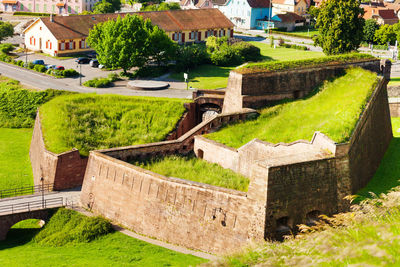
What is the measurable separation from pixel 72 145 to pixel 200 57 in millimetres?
32431

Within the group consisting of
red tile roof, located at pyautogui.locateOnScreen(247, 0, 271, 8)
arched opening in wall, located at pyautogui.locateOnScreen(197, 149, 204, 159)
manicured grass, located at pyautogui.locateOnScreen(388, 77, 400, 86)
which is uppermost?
red tile roof, located at pyautogui.locateOnScreen(247, 0, 271, 8)

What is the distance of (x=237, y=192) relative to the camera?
30031 mm

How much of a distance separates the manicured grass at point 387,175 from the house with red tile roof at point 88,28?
43148 millimetres

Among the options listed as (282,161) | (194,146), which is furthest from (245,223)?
(194,146)

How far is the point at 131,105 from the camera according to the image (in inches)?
1913

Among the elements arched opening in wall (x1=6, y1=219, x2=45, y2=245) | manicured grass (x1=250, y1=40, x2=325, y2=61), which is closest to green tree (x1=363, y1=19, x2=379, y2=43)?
manicured grass (x1=250, y1=40, x2=325, y2=61)

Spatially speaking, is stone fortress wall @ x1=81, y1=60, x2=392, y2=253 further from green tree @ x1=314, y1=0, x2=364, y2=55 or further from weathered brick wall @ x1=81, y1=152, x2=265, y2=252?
green tree @ x1=314, y1=0, x2=364, y2=55

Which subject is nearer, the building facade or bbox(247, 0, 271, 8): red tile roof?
bbox(247, 0, 271, 8): red tile roof

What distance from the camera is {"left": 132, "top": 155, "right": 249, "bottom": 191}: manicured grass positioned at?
34969 millimetres

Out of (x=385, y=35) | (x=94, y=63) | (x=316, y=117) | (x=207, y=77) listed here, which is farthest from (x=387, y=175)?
(x=385, y=35)

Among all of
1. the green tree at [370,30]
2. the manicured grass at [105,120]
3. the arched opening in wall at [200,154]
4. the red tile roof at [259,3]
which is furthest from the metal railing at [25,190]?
the red tile roof at [259,3]

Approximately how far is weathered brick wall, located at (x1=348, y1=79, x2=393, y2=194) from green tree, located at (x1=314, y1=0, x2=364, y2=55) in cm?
1482

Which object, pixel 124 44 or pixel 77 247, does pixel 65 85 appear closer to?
pixel 124 44

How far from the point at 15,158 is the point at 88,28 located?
33333 millimetres
